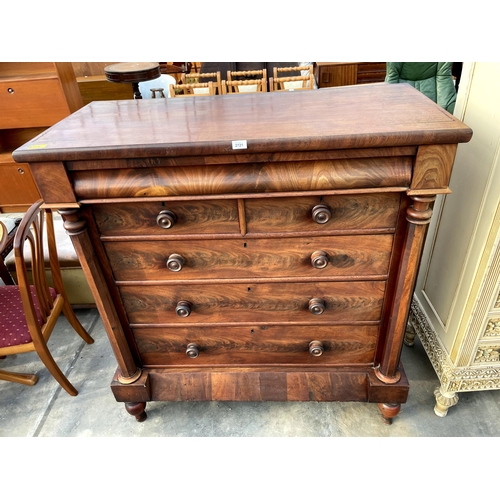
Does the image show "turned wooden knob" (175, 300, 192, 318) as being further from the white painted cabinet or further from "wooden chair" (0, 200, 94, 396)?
the white painted cabinet

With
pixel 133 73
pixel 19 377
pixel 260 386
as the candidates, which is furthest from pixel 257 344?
pixel 133 73

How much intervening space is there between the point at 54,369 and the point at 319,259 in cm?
129

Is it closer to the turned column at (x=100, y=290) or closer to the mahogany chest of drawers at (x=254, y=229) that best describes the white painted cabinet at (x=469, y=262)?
the mahogany chest of drawers at (x=254, y=229)

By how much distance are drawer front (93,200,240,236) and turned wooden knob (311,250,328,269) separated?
0.86 ft

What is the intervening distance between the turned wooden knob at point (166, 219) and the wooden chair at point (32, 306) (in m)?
0.62

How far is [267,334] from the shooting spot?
1.48m

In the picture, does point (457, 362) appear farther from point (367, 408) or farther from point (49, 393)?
point (49, 393)

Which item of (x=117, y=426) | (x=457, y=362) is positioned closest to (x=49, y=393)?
(x=117, y=426)

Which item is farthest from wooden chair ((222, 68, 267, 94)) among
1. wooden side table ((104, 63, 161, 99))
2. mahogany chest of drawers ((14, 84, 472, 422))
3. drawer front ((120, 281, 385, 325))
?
drawer front ((120, 281, 385, 325))

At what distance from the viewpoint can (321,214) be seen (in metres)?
1.14

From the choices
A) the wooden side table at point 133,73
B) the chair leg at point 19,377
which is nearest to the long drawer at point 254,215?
the chair leg at point 19,377

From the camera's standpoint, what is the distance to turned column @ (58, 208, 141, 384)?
119 centimetres

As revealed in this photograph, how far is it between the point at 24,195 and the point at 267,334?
2847mm

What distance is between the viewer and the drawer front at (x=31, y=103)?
116 inches
